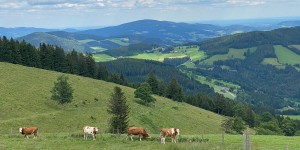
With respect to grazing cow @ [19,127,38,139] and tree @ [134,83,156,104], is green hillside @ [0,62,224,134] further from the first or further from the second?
grazing cow @ [19,127,38,139]

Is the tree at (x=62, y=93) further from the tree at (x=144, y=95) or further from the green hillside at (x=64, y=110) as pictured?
the tree at (x=144, y=95)

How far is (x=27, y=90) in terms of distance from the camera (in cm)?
8381

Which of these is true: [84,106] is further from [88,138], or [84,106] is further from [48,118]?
[88,138]

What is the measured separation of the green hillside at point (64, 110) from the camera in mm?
65250

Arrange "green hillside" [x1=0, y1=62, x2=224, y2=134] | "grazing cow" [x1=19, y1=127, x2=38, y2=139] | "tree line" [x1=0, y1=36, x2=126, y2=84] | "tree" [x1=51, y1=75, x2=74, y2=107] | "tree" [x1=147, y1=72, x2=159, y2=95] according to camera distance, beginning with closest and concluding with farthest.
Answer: "grazing cow" [x1=19, y1=127, x2=38, y2=139]
"green hillside" [x1=0, y1=62, x2=224, y2=134]
"tree" [x1=51, y1=75, x2=74, y2=107]
"tree line" [x1=0, y1=36, x2=126, y2=84]
"tree" [x1=147, y1=72, x2=159, y2=95]

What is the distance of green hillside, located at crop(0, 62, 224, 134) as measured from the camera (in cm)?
6525

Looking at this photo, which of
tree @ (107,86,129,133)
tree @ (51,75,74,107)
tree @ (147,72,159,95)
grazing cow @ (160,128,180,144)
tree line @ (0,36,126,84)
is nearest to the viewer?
grazing cow @ (160,128,180,144)

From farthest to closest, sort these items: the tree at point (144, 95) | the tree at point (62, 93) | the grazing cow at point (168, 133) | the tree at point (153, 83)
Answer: the tree at point (153, 83) < the tree at point (144, 95) < the tree at point (62, 93) < the grazing cow at point (168, 133)

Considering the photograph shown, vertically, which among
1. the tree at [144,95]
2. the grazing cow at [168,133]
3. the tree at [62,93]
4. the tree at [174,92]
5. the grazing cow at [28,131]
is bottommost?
the tree at [174,92]

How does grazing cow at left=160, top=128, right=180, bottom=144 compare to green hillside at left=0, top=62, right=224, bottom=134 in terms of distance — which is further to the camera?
green hillside at left=0, top=62, right=224, bottom=134

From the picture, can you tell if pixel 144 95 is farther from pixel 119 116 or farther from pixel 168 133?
pixel 168 133

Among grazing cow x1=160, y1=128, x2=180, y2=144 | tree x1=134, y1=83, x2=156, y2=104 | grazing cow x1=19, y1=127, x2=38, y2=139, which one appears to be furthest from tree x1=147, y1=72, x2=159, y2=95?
grazing cow x1=160, y1=128, x2=180, y2=144

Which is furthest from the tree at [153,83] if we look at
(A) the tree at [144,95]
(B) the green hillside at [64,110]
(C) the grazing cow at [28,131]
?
(C) the grazing cow at [28,131]

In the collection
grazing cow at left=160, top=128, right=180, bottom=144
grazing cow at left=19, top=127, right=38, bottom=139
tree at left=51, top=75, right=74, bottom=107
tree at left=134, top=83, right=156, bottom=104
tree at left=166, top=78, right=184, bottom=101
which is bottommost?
tree at left=166, top=78, right=184, bottom=101
